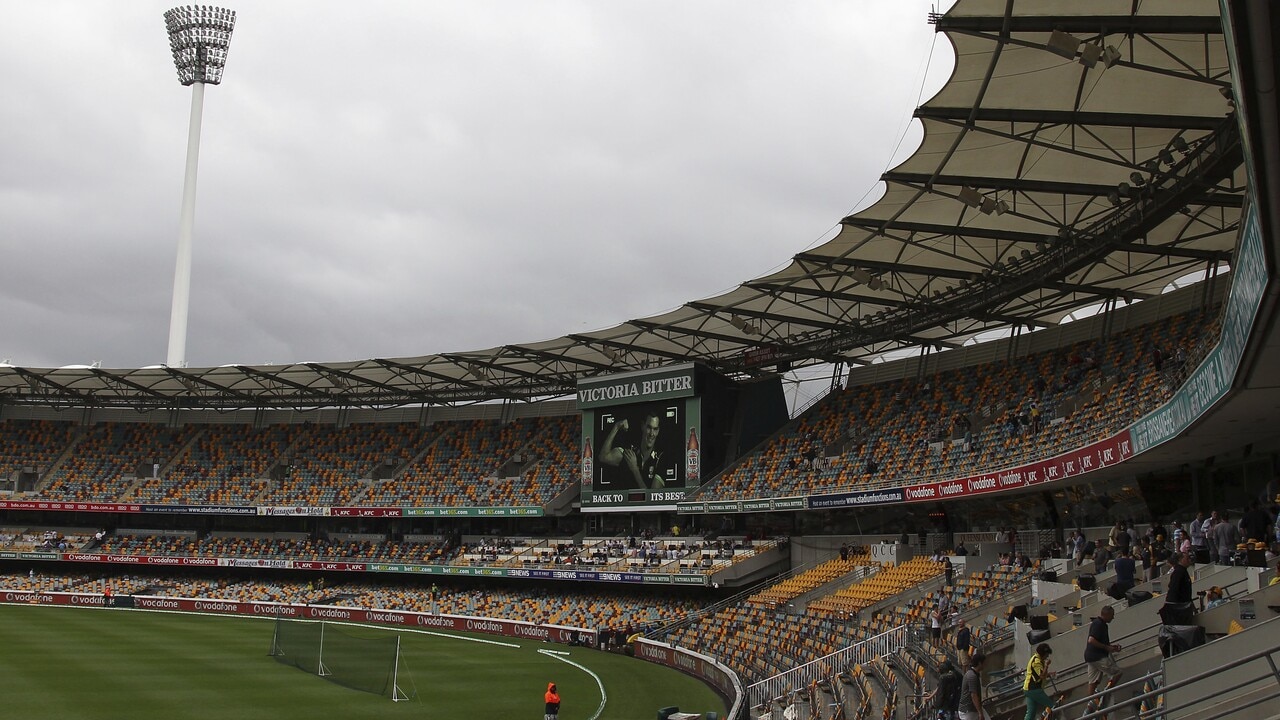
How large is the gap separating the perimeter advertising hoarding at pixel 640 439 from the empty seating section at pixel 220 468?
871 inches

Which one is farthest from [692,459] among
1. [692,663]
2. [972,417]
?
[692,663]

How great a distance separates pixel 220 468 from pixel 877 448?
4094 centimetres

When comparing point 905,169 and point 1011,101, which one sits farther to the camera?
point 905,169

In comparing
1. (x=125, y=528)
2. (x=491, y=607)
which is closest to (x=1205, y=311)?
(x=491, y=607)

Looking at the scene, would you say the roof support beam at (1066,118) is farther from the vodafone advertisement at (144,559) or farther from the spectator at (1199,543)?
the vodafone advertisement at (144,559)

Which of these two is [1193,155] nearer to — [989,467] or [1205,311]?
[1205,311]

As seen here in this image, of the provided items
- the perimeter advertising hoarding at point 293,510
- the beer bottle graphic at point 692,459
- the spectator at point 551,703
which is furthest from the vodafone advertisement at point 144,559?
the spectator at point 551,703

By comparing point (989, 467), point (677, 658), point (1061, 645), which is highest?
point (989, 467)

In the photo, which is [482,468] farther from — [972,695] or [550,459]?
[972,695]

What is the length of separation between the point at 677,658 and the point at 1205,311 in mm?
19667

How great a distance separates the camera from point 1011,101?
67.2 ft

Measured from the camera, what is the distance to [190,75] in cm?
8238

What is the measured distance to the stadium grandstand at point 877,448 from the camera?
1680 centimetres

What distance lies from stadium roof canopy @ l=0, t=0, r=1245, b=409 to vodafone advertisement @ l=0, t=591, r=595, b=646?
12.3 meters
